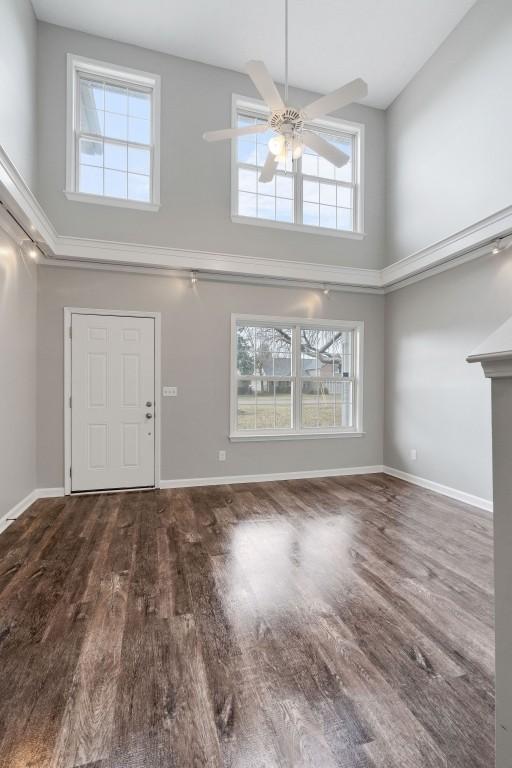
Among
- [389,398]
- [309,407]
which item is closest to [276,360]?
[309,407]

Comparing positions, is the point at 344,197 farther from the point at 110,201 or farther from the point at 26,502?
the point at 26,502

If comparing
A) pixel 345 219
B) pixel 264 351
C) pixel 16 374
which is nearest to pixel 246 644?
pixel 16 374

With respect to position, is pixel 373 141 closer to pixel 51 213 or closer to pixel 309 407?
pixel 309 407

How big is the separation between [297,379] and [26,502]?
3.56 m

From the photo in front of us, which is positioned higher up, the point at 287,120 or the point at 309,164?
the point at 309,164

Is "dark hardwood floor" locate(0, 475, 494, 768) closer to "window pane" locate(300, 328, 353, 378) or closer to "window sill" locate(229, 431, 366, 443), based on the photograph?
"window sill" locate(229, 431, 366, 443)

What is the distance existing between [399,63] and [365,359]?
3.77 m

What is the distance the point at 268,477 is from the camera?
506cm

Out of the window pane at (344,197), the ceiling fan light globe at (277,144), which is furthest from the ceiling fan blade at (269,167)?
the window pane at (344,197)

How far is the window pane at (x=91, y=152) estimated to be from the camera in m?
4.44

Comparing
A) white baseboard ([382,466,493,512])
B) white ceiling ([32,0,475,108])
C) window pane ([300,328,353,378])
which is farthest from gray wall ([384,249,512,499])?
white ceiling ([32,0,475,108])

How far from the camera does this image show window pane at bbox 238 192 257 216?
4.99m

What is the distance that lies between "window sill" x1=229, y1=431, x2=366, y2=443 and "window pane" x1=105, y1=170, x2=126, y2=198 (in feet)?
10.8

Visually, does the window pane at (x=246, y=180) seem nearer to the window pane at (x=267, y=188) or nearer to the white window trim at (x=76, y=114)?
the window pane at (x=267, y=188)
